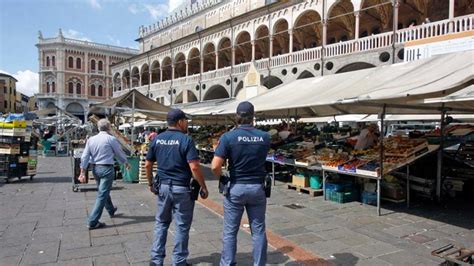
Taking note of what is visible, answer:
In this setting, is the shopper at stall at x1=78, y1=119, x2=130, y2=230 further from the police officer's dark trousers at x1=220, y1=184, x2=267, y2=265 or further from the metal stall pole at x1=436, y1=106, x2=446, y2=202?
the metal stall pole at x1=436, y1=106, x2=446, y2=202

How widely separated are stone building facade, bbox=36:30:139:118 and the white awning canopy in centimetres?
5949

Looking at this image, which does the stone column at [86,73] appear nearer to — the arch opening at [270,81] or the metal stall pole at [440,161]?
the arch opening at [270,81]

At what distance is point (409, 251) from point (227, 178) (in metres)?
2.83

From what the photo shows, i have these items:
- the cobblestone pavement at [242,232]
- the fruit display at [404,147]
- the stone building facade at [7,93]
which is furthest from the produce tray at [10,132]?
the stone building facade at [7,93]

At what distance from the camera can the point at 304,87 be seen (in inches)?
405

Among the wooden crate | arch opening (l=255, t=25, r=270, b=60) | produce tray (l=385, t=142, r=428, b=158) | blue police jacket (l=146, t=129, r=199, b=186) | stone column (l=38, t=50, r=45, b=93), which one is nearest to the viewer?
blue police jacket (l=146, t=129, r=199, b=186)

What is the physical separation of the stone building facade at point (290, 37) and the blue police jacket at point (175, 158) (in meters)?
15.1

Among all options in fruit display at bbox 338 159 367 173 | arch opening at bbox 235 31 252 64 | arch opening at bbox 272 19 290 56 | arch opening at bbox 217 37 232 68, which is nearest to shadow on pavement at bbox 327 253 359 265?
fruit display at bbox 338 159 367 173

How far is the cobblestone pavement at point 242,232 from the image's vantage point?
4469 mm

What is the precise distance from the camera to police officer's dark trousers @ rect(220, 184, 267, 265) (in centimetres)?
357

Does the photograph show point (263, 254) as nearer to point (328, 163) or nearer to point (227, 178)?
point (227, 178)

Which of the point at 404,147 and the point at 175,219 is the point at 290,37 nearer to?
the point at 404,147

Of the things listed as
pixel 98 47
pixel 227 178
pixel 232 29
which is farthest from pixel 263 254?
pixel 98 47

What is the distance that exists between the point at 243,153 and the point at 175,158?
0.80 m
